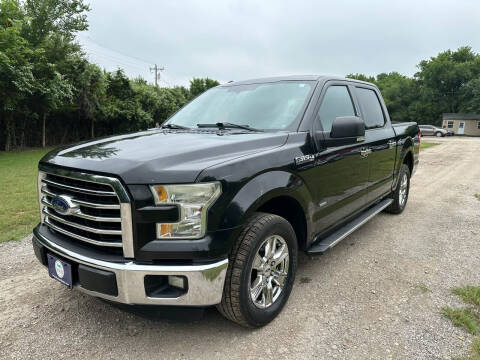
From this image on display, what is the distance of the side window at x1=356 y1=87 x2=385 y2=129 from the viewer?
4.07m

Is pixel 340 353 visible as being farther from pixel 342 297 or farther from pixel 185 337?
pixel 185 337

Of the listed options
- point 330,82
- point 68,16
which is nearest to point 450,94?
point 68,16

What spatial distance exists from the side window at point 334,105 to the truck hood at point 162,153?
2.04ft

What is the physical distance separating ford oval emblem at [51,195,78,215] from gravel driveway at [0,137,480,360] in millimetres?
760

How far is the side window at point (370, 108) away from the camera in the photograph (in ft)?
13.3

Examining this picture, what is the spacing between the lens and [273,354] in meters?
2.26

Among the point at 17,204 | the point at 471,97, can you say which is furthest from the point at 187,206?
the point at 471,97

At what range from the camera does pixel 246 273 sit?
7.40ft

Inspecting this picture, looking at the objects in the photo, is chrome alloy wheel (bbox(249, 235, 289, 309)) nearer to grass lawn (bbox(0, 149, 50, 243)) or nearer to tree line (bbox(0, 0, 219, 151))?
grass lawn (bbox(0, 149, 50, 243))

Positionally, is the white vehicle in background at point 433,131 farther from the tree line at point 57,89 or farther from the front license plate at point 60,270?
the front license plate at point 60,270

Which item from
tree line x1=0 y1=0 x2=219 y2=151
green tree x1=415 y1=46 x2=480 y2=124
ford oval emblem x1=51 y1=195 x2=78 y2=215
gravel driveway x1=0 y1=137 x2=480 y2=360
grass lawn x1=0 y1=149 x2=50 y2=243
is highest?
green tree x1=415 y1=46 x2=480 y2=124

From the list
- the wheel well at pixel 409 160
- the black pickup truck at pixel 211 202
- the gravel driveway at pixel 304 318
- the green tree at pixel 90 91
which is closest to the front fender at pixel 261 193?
the black pickup truck at pixel 211 202

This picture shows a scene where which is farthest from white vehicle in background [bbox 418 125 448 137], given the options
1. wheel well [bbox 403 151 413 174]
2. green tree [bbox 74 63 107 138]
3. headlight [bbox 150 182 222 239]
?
headlight [bbox 150 182 222 239]

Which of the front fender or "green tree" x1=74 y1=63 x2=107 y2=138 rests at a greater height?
"green tree" x1=74 y1=63 x2=107 y2=138
